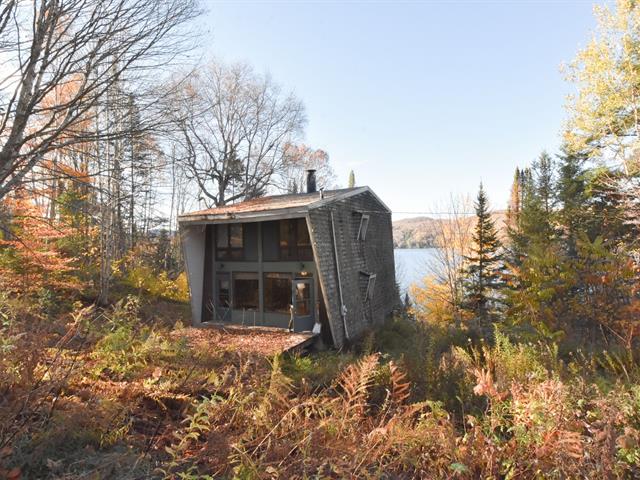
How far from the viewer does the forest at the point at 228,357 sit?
10.3 feet

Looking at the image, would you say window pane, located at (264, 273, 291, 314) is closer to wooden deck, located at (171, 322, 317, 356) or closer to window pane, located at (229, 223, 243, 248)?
wooden deck, located at (171, 322, 317, 356)

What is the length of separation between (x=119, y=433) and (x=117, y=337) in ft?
11.5

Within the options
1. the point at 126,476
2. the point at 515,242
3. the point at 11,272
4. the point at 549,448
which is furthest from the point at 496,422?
the point at 515,242

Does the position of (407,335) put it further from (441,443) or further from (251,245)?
(441,443)

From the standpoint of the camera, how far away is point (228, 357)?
7.85 m

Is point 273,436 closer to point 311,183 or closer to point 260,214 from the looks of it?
point 260,214

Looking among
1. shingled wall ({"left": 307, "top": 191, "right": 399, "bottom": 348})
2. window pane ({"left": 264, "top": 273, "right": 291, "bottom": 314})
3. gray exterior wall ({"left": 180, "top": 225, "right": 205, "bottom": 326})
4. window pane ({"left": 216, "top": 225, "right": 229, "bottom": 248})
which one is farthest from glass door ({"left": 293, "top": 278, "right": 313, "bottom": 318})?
gray exterior wall ({"left": 180, "top": 225, "right": 205, "bottom": 326})

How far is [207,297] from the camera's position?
1355cm

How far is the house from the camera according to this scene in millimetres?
10648

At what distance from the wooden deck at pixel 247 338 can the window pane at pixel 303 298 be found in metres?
0.89

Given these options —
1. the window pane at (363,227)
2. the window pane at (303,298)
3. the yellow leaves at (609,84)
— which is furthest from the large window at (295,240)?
the yellow leaves at (609,84)

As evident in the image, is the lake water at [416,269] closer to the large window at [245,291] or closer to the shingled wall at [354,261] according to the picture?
the shingled wall at [354,261]

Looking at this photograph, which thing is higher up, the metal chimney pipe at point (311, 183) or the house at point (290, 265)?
the metal chimney pipe at point (311, 183)

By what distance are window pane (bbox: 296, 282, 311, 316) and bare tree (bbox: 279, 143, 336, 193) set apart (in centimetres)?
1484
